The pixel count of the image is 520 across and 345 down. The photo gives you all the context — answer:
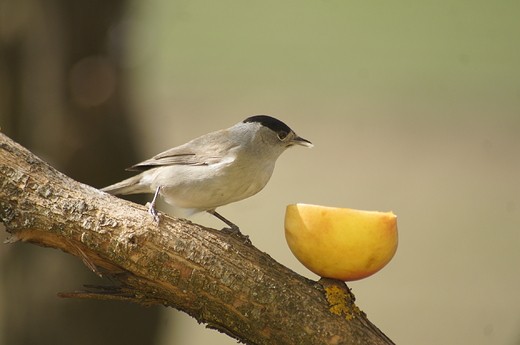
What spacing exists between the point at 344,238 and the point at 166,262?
2.20ft

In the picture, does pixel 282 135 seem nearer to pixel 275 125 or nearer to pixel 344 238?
pixel 275 125

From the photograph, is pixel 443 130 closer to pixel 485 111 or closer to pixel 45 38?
pixel 485 111

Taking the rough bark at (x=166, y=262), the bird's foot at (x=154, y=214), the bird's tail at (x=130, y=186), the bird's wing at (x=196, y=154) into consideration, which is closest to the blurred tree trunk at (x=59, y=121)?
the bird's tail at (x=130, y=186)

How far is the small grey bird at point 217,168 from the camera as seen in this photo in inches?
75.1

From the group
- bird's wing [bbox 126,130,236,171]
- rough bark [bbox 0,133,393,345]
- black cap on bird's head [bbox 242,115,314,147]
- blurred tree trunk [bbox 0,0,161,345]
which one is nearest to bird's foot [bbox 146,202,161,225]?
rough bark [bbox 0,133,393,345]

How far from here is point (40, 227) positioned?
1551mm

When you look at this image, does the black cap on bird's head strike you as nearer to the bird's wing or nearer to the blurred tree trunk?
the bird's wing

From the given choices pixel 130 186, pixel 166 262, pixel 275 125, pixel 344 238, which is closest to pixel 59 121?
pixel 130 186

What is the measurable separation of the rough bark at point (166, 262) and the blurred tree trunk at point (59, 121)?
1.20 m

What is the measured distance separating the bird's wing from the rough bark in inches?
16.6

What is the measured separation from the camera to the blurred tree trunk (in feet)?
8.91

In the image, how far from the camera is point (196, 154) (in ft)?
6.76

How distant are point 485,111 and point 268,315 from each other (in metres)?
3.41

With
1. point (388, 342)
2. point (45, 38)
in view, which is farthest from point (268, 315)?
point (45, 38)
